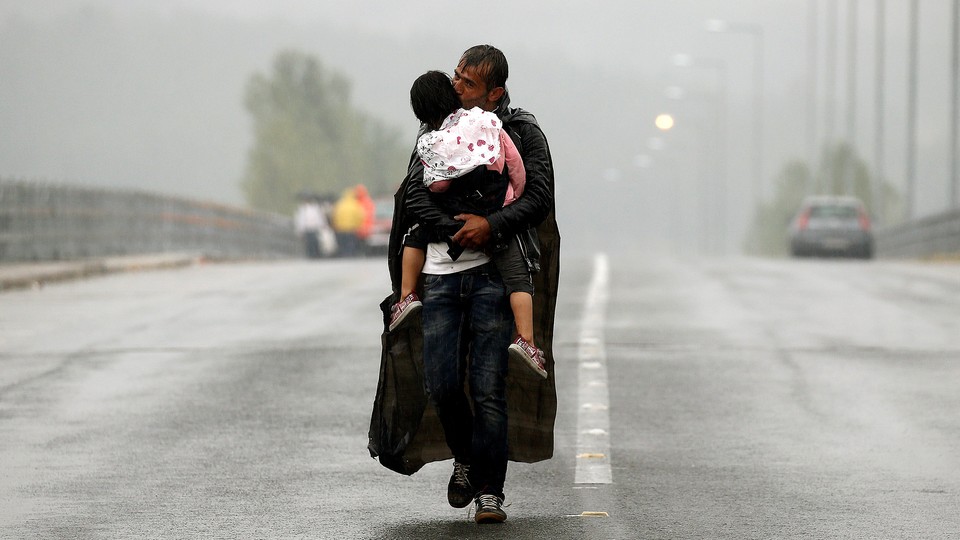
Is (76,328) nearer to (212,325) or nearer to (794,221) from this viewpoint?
(212,325)

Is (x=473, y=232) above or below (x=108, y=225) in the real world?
above

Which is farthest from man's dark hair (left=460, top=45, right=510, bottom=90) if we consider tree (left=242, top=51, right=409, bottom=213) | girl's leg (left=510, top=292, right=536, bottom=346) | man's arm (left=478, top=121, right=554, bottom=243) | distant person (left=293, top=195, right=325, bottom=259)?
tree (left=242, top=51, right=409, bottom=213)

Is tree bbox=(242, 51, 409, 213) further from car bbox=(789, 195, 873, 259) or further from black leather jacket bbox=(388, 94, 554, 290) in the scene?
black leather jacket bbox=(388, 94, 554, 290)

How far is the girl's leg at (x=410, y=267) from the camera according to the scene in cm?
679

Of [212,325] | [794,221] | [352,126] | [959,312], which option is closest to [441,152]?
[212,325]

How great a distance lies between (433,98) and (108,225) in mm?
24923

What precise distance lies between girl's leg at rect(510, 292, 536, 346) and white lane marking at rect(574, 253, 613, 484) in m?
1.43

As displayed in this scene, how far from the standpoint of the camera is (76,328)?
1530cm

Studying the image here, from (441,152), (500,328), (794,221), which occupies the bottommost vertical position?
(794,221)

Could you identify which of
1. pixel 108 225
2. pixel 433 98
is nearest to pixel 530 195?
pixel 433 98

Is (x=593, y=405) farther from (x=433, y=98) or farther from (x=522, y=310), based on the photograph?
(x=433, y=98)

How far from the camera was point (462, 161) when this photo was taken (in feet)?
21.7

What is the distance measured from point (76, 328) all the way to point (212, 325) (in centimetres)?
111

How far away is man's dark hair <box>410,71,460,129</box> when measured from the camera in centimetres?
668
